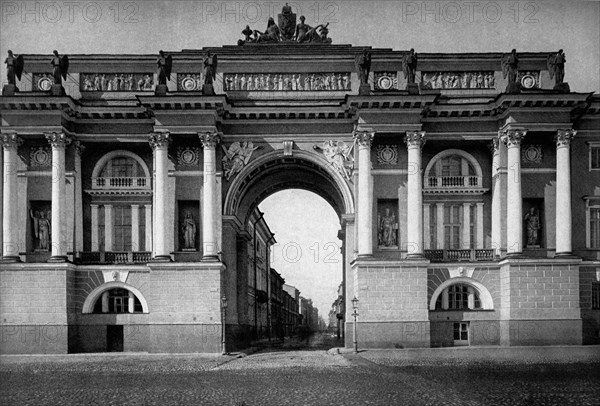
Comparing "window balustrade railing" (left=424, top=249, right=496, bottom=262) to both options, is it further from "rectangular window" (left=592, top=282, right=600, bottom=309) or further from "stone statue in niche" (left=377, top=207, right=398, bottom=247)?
"rectangular window" (left=592, top=282, right=600, bottom=309)

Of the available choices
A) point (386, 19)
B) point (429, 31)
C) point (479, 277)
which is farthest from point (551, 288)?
→ point (386, 19)

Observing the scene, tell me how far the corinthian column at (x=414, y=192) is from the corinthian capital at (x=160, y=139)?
13.4 m

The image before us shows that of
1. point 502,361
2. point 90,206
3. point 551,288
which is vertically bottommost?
point 502,361

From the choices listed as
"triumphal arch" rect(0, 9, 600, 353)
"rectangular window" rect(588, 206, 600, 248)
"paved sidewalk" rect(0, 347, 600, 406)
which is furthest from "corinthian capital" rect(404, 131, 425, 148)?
"paved sidewalk" rect(0, 347, 600, 406)

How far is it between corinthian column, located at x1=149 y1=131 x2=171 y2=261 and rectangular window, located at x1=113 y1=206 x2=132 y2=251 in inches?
100

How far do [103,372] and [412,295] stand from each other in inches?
712

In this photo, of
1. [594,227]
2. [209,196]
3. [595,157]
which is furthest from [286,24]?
[594,227]

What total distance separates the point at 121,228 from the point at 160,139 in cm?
595

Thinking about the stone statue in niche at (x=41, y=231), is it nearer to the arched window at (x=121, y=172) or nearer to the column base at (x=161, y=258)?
the arched window at (x=121, y=172)

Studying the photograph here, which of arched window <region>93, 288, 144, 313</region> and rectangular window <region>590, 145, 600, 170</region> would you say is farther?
rectangular window <region>590, 145, 600, 170</region>

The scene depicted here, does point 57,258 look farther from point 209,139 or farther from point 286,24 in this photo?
point 286,24

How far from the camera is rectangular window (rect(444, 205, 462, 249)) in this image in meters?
42.8

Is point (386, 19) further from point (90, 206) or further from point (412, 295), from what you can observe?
point (90, 206)

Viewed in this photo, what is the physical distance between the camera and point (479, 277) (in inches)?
1640
